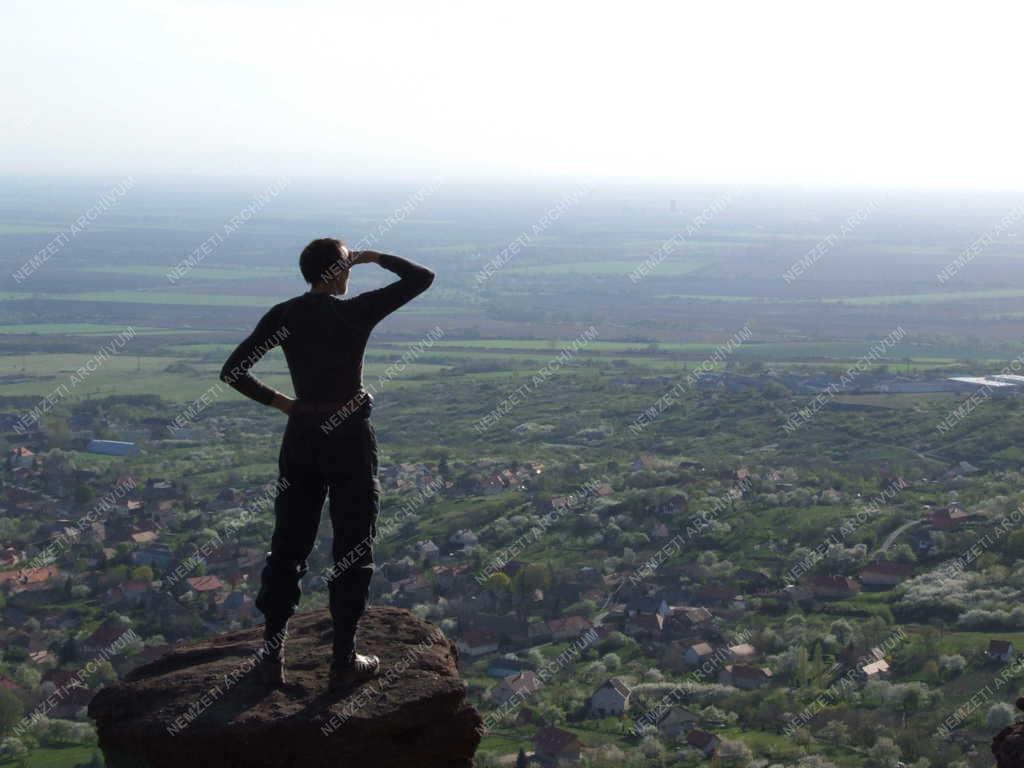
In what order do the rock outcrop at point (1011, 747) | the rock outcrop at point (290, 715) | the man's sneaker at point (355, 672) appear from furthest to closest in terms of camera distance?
the man's sneaker at point (355, 672) < the rock outcrop at point (1011, 747) < the rock outcrop at point (290, 715)

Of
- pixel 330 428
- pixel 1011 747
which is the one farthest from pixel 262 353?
pixel 1011 747

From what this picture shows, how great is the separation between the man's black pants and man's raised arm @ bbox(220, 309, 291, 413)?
0.51 ft

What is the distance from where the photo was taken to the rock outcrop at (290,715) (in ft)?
20.7

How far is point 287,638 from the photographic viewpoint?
7.48 m

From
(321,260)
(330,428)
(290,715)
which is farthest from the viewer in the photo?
(321,260)

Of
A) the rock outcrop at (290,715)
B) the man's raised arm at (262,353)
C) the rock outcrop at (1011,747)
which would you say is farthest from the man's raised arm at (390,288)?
the rock outcrop at (1011,747)

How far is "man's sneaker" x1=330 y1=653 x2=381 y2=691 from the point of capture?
6.72 m

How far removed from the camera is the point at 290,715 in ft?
21.1

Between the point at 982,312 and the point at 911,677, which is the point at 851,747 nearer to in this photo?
the point at 911,677

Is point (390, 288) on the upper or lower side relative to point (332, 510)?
upper

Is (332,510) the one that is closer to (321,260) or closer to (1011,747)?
(321,260)

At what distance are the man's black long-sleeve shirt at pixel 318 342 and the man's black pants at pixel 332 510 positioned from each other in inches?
6.1

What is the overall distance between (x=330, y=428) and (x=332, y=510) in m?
0.44

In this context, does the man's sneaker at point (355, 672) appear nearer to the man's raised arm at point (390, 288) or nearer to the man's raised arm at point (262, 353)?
the man's raised arm at point (262, 353)
